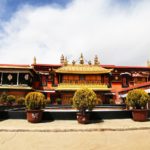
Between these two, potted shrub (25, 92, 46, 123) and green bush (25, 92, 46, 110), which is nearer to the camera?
potted shrub (25, 92, 46, 123)

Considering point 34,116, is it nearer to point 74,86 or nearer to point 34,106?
point 34,106

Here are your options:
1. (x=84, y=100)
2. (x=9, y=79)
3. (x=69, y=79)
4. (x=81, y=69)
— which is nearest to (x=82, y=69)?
(x=81, y=69)

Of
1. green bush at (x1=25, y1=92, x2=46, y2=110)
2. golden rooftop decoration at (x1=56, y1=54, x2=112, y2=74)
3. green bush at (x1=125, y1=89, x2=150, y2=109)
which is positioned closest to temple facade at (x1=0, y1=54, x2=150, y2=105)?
golden rooftop decoration at (x1=56, y1=54, x2=112, y2=74)

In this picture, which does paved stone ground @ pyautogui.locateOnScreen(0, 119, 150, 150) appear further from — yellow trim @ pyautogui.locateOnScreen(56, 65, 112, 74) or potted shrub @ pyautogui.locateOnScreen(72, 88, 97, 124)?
yellow trim @ pyautogui.locateOnScreen(56, 65, 112, 74)

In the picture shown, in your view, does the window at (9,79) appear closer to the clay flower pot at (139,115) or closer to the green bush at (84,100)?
the green bush at (84,100)

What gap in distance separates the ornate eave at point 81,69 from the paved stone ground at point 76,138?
26.6 meters

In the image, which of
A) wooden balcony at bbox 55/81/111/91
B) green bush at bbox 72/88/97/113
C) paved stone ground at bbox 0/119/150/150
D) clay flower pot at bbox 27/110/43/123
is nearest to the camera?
paved stone ground at bbox 0/119/150/150

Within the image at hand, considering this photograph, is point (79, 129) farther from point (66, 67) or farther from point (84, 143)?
point (66, 67)

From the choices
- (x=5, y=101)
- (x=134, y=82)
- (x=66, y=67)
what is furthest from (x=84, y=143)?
(x=134, y=82)

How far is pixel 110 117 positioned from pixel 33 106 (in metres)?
4.39

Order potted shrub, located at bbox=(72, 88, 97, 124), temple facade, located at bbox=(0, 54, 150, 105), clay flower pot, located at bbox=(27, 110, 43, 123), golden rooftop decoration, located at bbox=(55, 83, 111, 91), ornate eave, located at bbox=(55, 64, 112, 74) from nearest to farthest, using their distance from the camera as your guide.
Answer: potted shrub, located at bbox=(72, 88, 97, 124)
clay flower pot, located at bbox=(27, 110, 43, 123)
temple facade, located at bbox=(0, 54, 150, 105)
golden rooftop decoration, located at bbox=(55, 83, 111, 91)
ornate eave, located at bbox=(55, 64, 112, 74)

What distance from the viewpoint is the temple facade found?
33.8 metres

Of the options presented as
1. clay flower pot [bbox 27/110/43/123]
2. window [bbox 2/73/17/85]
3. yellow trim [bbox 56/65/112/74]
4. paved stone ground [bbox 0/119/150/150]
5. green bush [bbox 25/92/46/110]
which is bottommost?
paved stone ground [bbox 0/119/150/150]

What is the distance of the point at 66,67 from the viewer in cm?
3841
